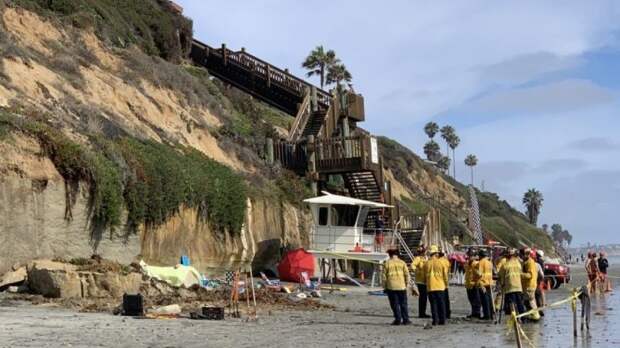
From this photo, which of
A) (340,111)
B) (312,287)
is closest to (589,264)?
(312,287)

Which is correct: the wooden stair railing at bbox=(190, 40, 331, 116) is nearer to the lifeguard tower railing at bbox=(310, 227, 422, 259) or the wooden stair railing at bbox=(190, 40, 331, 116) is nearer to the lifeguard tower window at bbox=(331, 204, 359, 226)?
the lifeguard tower window at bbox=(331, 204, 359, 226)

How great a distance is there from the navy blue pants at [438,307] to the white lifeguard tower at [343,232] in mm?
12982

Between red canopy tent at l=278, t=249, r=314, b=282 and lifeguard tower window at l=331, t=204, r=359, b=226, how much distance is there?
299cm

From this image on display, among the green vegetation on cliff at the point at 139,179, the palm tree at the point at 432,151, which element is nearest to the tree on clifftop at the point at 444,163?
the palm tree at the point at 432,151

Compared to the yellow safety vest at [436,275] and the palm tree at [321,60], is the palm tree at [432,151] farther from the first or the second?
the yellow safety vest at [436,275]

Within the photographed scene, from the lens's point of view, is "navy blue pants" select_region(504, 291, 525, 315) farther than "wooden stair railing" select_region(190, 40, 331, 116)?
No

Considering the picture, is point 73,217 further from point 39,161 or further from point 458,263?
point 458,263

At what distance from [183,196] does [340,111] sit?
1600 cm

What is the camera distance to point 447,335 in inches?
554

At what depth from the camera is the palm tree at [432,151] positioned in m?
127

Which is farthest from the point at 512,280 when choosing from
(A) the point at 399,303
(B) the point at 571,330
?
(A) the point at 399,303

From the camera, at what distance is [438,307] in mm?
16109

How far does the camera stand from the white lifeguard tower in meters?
29.7

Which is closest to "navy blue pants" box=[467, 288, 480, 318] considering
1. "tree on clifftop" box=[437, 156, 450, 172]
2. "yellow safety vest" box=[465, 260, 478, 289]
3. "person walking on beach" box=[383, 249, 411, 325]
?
"yellow safety vest" box=[465, 260, 478, 289]
